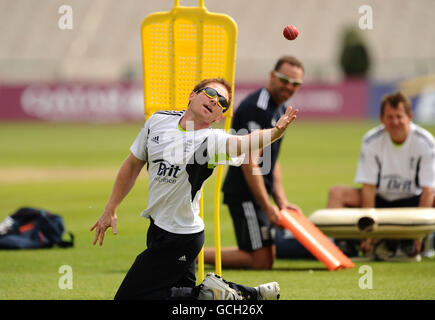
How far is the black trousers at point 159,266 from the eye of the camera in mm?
5016

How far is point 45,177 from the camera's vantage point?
659 inches

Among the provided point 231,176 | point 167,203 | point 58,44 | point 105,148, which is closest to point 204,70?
point 167,203

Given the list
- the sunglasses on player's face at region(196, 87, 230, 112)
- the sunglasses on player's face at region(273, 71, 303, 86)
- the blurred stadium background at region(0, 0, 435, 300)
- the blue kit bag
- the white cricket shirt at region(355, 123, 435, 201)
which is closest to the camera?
the sunglasses on player's face at region(196, 87, 230, 112)

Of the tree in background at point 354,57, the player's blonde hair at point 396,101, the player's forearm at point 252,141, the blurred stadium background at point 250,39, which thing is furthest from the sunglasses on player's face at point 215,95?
the tree in background at point 354,57

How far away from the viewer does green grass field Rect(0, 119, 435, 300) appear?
648 cm

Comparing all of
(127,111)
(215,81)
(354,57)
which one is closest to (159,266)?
(215,81)

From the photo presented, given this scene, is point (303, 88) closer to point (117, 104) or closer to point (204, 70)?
point (117, 104)

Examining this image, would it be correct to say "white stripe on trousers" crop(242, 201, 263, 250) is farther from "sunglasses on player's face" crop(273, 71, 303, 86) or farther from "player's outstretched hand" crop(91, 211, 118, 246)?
"player's outstretched hand" crop(91, 211, 118, 246)

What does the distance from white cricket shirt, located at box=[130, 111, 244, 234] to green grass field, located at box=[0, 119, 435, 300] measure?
1373 mm

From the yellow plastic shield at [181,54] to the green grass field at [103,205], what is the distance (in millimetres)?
1260

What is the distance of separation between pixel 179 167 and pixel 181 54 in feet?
4.53

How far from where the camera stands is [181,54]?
6035 mm

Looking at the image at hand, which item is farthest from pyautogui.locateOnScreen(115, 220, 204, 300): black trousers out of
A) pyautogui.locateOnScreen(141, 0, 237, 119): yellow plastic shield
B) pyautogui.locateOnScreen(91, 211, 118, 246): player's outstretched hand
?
pyautogui.locateOnScreen(141, 0, 237, 119): yellow plastic shield
